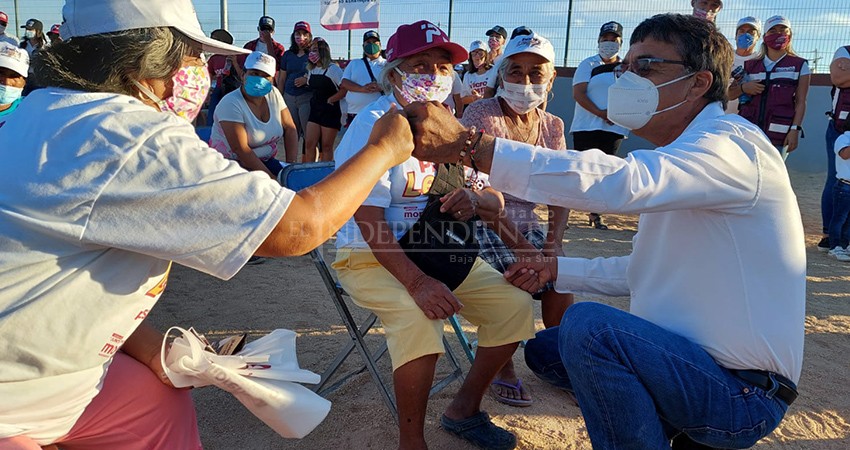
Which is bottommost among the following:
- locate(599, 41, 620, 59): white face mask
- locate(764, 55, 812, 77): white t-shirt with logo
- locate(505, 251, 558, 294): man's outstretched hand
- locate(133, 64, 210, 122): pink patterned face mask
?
locate(505, 251, 558, 294): man's outstretched hand

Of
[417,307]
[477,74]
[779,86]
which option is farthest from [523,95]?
[477,74]

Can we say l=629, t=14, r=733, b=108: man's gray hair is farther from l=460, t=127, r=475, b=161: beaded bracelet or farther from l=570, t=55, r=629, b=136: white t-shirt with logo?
l=570, t=55, r=629, b=136: white t-shirt with logo

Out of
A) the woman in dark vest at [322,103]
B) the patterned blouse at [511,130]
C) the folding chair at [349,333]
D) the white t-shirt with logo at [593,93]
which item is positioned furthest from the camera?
the woman in dark vest at [322,103]

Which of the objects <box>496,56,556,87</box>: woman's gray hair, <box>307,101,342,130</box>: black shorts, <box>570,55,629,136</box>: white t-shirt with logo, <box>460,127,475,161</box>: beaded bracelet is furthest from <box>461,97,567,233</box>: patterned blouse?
<box>307,101,342,130</box>: black shorts

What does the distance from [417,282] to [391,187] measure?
1.63ft

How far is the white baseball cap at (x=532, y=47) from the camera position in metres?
3.56

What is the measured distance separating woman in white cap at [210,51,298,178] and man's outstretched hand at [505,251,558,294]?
301 cm

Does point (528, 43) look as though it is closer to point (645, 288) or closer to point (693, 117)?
point (693, 117)

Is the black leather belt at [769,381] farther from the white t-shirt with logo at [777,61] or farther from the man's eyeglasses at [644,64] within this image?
the white t-shirt with logo at [777,61]

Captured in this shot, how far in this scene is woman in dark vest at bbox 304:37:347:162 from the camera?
863 cm

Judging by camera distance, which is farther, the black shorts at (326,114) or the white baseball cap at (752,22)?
the black shorts at (326,114)

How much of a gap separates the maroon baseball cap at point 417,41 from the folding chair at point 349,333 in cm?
79

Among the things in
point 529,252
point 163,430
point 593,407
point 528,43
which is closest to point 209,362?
point 163,430

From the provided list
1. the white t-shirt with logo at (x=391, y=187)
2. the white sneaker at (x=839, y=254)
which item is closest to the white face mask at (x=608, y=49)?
the white sneaker at (x=839, y=254)
